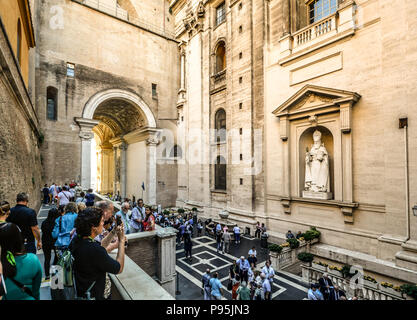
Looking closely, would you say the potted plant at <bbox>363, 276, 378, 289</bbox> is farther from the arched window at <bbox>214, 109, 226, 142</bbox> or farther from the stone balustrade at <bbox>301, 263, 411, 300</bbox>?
the arched window at <bbox>214, 109, 226, 142</bbox>

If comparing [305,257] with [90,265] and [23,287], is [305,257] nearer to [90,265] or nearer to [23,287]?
[90,265]

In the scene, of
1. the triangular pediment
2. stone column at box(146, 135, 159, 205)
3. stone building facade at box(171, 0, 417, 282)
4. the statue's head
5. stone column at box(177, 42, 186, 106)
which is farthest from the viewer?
stone column at box(177, 42, 186, 106)

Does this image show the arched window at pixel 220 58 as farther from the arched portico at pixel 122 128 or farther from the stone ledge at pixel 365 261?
the stone ledge at pixel 365 261

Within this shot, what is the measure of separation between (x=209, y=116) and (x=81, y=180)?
1138 centimetres

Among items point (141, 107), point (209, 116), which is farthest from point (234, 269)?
point (141, 107)

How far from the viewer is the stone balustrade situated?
7.44 meters

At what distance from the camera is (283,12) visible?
45.0 feet

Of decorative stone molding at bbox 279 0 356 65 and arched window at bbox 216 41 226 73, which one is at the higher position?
arched window at bbox 216 41 226 73

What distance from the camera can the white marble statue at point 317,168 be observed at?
1140 centimetres

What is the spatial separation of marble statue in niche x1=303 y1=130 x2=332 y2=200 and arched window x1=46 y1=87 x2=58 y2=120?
18.2 metres

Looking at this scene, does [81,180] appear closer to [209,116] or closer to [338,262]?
[209,116]

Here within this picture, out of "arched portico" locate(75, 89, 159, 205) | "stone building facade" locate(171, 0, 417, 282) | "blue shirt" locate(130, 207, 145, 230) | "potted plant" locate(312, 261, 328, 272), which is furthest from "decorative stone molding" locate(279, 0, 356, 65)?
"arched portico" locate(75, 89, 159, 205)

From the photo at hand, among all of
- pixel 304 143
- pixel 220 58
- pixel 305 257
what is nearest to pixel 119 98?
pixel 220 58

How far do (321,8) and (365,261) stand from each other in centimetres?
1350
